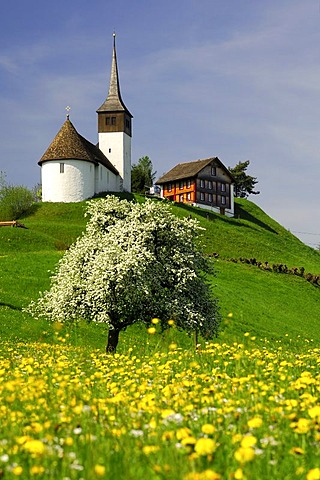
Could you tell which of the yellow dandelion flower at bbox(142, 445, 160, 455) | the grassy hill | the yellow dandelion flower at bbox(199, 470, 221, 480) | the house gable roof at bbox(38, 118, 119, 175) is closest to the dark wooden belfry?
the house gable roof at bbox(38, 118, 119, 175)

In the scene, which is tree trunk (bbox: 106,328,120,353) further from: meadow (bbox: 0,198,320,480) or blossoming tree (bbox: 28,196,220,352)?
meadow (bbox: 0,198,320,480)

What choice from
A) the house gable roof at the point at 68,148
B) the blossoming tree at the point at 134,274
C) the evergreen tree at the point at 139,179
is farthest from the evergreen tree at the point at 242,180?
the blossoming tree at the point at 134,274

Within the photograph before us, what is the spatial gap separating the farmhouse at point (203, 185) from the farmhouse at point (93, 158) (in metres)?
9.80

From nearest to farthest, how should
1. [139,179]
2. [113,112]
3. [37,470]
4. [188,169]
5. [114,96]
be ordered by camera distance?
[37,470]
[113,112]
[114,96]
[188,169]
[139,179]

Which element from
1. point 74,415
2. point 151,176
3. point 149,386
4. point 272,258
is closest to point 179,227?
point 149,386

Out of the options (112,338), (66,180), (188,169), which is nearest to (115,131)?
(188,169)

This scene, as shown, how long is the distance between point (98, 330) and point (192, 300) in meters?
8.81

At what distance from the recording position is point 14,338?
964 inches

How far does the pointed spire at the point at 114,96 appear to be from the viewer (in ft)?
319

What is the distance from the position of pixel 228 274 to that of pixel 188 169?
52.6 meters

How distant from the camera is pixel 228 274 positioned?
54000mm

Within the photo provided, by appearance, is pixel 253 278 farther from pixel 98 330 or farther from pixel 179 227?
pixel 179 227

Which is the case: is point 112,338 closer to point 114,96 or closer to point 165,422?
point 165,422

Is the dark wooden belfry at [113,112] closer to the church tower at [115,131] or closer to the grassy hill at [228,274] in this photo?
the church tower at [115,131]
